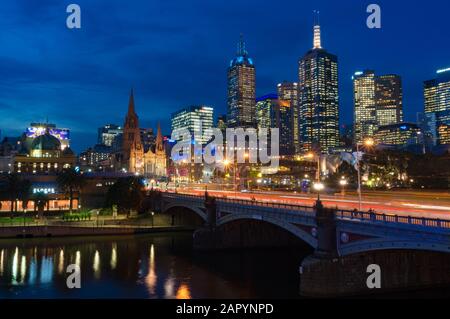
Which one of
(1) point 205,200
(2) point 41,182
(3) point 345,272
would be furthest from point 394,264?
(2) point 41,182

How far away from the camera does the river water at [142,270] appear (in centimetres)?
4662

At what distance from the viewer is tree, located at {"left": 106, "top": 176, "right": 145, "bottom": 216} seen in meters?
102

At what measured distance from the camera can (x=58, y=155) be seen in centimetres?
17312

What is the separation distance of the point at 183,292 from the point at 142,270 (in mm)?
13183

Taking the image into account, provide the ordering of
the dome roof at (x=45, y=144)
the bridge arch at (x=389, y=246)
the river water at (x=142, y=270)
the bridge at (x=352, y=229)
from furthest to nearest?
the dome roof at (x=45, y=144) → the river water at (x=142, y=270) → the bridge at (x=352, y=229) → the bridge arch at (x=389, y=246)

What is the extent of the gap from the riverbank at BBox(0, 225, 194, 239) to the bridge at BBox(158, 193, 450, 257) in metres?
37.1

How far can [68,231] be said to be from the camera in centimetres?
8600

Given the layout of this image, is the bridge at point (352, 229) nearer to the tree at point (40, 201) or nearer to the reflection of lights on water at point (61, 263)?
the reflection of lights on water at point (61, 263)

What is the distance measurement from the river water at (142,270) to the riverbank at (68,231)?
3.10m

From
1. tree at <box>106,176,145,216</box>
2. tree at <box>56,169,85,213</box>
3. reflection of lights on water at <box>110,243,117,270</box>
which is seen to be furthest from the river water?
tree at <box>56,169,85,213</box>

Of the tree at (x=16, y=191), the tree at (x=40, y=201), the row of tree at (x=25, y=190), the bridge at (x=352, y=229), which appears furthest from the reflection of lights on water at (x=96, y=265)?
the tree at (x=16, y=191)

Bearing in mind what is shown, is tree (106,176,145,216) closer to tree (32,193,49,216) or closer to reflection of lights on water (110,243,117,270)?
tree (32,193,49,216)

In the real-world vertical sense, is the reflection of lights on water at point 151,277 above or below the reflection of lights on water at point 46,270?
below
